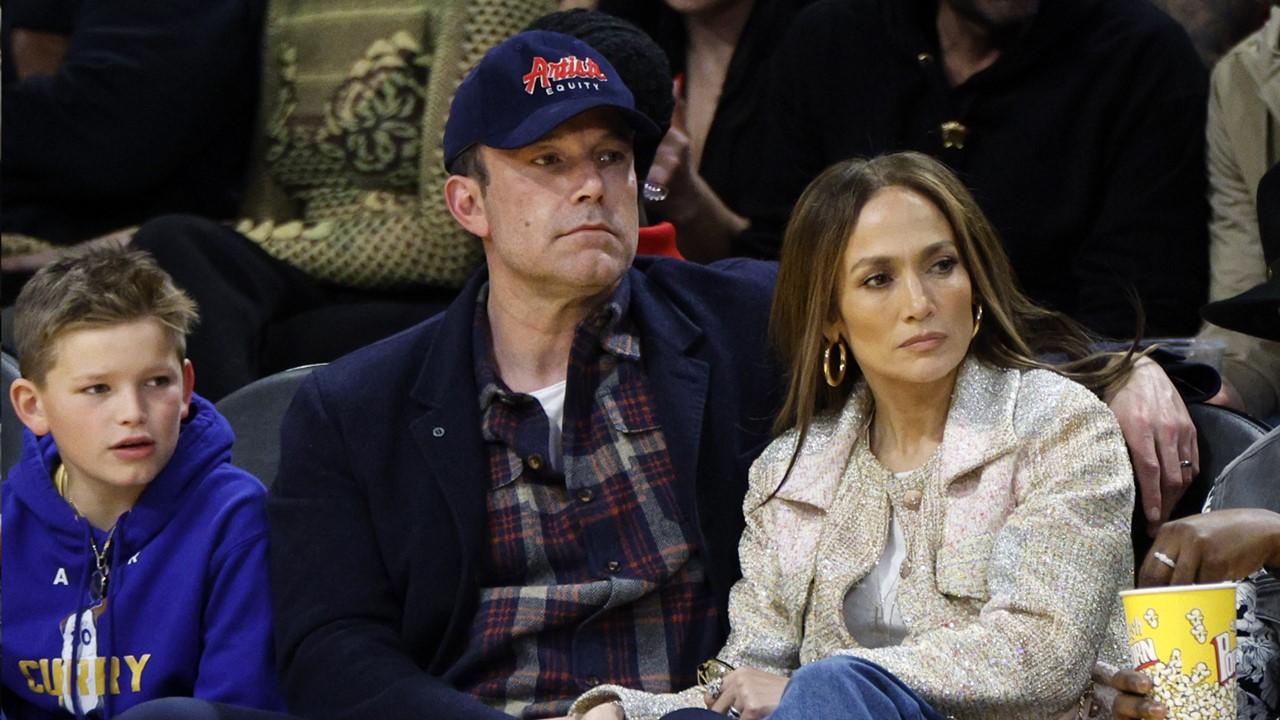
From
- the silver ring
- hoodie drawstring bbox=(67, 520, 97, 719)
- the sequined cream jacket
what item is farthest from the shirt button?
hoodie drawstring bbox=(67, 520, 97, 719)

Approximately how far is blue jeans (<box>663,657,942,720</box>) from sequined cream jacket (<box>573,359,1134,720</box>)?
61 millimetres

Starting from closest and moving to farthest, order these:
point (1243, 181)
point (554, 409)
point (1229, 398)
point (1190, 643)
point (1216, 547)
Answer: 1. point (1190, 643)
2. point (1216, 547)
3. point (554, 409)
4. point (1229, 398)
5. point (1243, 181)

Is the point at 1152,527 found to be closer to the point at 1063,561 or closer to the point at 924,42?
the point at 1063,561

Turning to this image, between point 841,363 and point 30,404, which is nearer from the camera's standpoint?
point 841,363

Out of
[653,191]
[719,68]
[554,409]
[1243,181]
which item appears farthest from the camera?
[719,68]

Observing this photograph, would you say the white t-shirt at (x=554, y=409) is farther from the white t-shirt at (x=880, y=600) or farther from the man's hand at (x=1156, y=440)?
the man's hand at (x=1156, y=440)

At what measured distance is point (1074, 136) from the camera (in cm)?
356

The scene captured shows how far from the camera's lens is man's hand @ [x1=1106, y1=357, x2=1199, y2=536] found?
2.69 metres

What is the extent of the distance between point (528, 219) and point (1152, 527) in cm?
101

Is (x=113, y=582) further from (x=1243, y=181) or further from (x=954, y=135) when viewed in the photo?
(x=1243, y=181)

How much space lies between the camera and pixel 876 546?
2.59 metres

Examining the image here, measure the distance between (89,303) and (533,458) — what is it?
74 cm

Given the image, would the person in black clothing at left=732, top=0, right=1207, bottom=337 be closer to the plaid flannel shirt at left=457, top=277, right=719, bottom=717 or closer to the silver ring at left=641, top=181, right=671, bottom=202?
the silver ring at left=641, top=181, right=671, bottom=202

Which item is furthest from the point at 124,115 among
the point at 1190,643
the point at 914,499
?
the point at 1190,643
